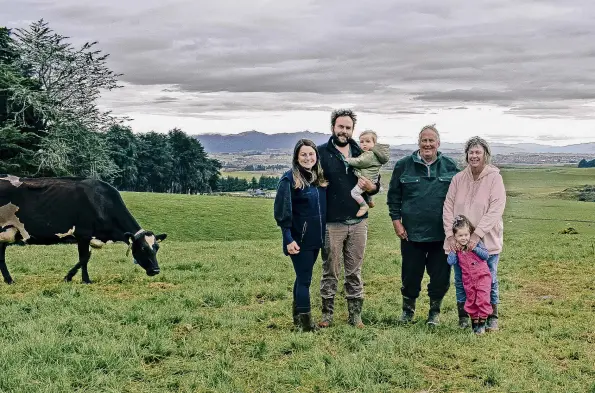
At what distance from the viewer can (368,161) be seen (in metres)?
7.29

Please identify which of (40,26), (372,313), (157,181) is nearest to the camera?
(372,313)

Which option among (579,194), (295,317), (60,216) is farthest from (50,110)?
(579,194)

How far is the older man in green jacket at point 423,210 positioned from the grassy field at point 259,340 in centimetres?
68

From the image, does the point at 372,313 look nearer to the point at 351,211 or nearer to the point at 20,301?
the point at 351,211

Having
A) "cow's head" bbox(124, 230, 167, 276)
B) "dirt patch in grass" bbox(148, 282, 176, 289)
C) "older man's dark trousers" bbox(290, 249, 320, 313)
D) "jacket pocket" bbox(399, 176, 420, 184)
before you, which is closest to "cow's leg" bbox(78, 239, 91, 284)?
"cow's head" bbox(124, 230, 167, 276)

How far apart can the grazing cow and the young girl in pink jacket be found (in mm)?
6862

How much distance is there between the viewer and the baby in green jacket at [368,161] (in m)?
7.33

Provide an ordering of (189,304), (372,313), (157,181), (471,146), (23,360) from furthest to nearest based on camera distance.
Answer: (157,181) < (189,304) < (372,313) < (471,146) < (23,360)

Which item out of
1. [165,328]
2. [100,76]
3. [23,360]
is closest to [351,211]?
[165,328]

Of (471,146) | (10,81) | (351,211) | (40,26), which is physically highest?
(40,26)

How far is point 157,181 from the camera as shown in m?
86.2

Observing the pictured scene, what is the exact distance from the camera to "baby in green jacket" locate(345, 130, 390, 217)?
7.33 meters

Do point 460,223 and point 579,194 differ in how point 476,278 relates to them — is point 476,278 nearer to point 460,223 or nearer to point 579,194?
point 460,223

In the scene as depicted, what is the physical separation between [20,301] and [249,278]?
473 centimetres
